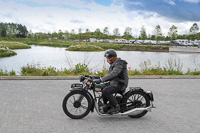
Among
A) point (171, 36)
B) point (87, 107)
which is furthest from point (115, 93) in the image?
point (171, 36)

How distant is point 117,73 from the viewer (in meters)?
4.87

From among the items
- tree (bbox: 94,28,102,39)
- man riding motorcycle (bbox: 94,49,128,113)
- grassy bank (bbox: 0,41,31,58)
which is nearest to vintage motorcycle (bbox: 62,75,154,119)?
man riding motorcycle (bbox: 94,49,128,113)

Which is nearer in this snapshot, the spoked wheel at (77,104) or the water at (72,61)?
the spoked wheel at (77,104)

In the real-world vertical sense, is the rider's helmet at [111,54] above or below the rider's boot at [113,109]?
above

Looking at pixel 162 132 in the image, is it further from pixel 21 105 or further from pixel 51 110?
pixel 21 105

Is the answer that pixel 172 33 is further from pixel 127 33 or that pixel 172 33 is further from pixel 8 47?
pixel 8 47

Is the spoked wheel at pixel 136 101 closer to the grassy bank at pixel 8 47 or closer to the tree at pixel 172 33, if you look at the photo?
the grassy bank at pixel 8 47

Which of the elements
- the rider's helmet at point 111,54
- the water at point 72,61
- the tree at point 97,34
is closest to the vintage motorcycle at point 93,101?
the rider's helmet at point 111,54

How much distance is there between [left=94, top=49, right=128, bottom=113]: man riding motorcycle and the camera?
488 cm

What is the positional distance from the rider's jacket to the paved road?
948 mm

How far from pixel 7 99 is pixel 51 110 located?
6.08ft

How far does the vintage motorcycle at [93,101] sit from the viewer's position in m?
5.01

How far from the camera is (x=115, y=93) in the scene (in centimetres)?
512

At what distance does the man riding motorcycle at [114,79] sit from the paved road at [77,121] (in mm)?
469
